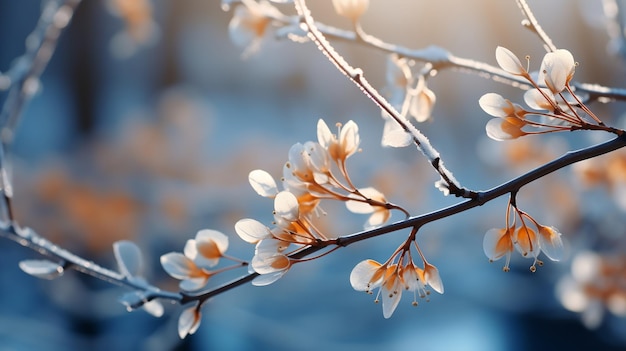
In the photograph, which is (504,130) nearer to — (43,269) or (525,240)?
(525,240)

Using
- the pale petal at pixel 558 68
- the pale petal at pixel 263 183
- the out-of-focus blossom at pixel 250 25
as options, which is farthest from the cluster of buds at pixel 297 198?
the out-of-focus blossom at pixel 250 25

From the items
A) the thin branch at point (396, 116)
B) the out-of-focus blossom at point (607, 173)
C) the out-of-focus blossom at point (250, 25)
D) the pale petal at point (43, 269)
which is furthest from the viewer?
the out-of-focus blossom at point (607, 173)

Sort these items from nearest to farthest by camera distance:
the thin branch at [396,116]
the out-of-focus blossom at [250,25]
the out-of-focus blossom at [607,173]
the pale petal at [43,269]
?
the thin branch at [396,116], the pale petal at [43,269], the out-of-focus blossom at [250,25], the out-of-focus blossom at [607,173]

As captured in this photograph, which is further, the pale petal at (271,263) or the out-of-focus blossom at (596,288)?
the out-of-focus blossom at (596,288)

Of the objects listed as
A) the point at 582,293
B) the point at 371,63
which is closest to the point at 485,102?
the point at 582,293

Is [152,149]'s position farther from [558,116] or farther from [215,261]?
[558,116]

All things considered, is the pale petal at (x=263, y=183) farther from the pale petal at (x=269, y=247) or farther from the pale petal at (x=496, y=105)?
the pale petal at (x=496, y=105)

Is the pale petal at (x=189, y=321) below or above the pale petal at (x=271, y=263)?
below
